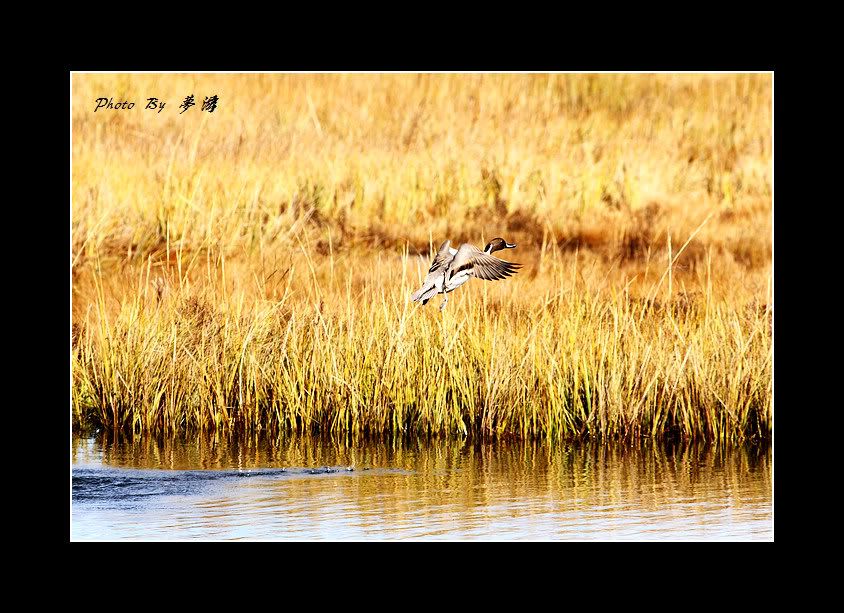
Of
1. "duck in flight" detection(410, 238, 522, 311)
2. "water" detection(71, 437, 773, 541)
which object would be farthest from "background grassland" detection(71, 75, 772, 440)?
"water" detection(71, 437, 773, 541)

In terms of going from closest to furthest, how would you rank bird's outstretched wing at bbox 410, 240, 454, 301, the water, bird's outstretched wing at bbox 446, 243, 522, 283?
the water < bird's outstretched wing at bbox 446, 243, 522, 283 < bird's outstretched wing at bbox 410, 240, 454, 301

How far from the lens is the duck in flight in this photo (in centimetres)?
720

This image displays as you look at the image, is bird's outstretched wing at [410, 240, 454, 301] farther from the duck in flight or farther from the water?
the water

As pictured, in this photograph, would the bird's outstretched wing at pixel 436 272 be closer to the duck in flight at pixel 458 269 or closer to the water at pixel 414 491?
the duck in flight at pixel 458 269

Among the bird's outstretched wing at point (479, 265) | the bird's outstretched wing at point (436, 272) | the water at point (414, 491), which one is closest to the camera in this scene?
the water at point (414, 491)

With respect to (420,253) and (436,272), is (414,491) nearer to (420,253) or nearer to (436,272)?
(436,272)

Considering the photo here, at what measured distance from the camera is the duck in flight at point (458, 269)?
23.6 feet

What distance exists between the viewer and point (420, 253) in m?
8.66

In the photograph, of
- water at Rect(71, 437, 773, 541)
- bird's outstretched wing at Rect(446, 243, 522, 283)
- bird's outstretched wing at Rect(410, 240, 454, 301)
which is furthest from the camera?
bird's outstretched wing at Rect(410, 240, 454, 301)

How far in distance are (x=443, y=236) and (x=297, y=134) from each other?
138cm

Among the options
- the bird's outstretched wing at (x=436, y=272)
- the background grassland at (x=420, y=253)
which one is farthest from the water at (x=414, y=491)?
the bird's outstretched wing at (x=436, y=272)

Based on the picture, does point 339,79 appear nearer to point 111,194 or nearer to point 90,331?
point 111,194

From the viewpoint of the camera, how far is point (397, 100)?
9336mm

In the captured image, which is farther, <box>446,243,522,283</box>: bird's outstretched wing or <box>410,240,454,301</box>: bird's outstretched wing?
<box>410,240,454,301</box>: bird's outstretched wing
